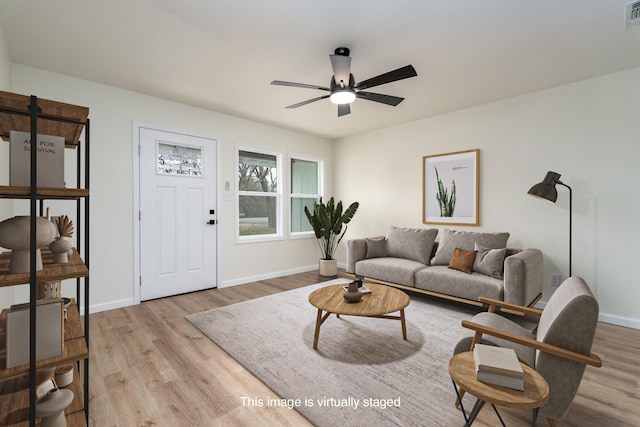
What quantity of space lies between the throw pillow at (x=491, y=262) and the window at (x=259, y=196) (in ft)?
10.1

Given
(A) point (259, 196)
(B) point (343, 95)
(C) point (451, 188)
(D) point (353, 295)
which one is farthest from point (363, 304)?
(A) point (259, 196)

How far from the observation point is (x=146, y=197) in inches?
144

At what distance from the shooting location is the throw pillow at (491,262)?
3223mm

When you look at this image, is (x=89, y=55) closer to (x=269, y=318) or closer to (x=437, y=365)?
(x=269, y=318)

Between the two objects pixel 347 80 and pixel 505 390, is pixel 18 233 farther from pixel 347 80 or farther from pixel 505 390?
pixel 347 80

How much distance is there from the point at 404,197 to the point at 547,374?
11.6 ft

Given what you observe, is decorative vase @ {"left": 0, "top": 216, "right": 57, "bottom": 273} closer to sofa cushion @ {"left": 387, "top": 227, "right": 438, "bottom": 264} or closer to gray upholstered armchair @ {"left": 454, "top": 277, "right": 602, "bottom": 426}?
gray upholstered armchair @ {"left": 454, "top": 277, "right": 602, "bottom": 426}

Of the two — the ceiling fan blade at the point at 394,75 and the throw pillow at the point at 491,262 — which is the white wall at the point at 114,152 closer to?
the ceiling fan blade at the point at 394,75

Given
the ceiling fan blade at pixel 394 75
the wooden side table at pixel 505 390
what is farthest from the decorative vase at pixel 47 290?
the ceiling fan blade at pixel 394 75

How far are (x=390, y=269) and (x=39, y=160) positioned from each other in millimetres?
3507

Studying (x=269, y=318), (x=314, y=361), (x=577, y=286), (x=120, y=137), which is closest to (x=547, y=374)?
(x=577, y=286)

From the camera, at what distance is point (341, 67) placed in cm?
237

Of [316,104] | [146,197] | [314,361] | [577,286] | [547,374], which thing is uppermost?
[316,104]

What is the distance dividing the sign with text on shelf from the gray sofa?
3429 millimetres
